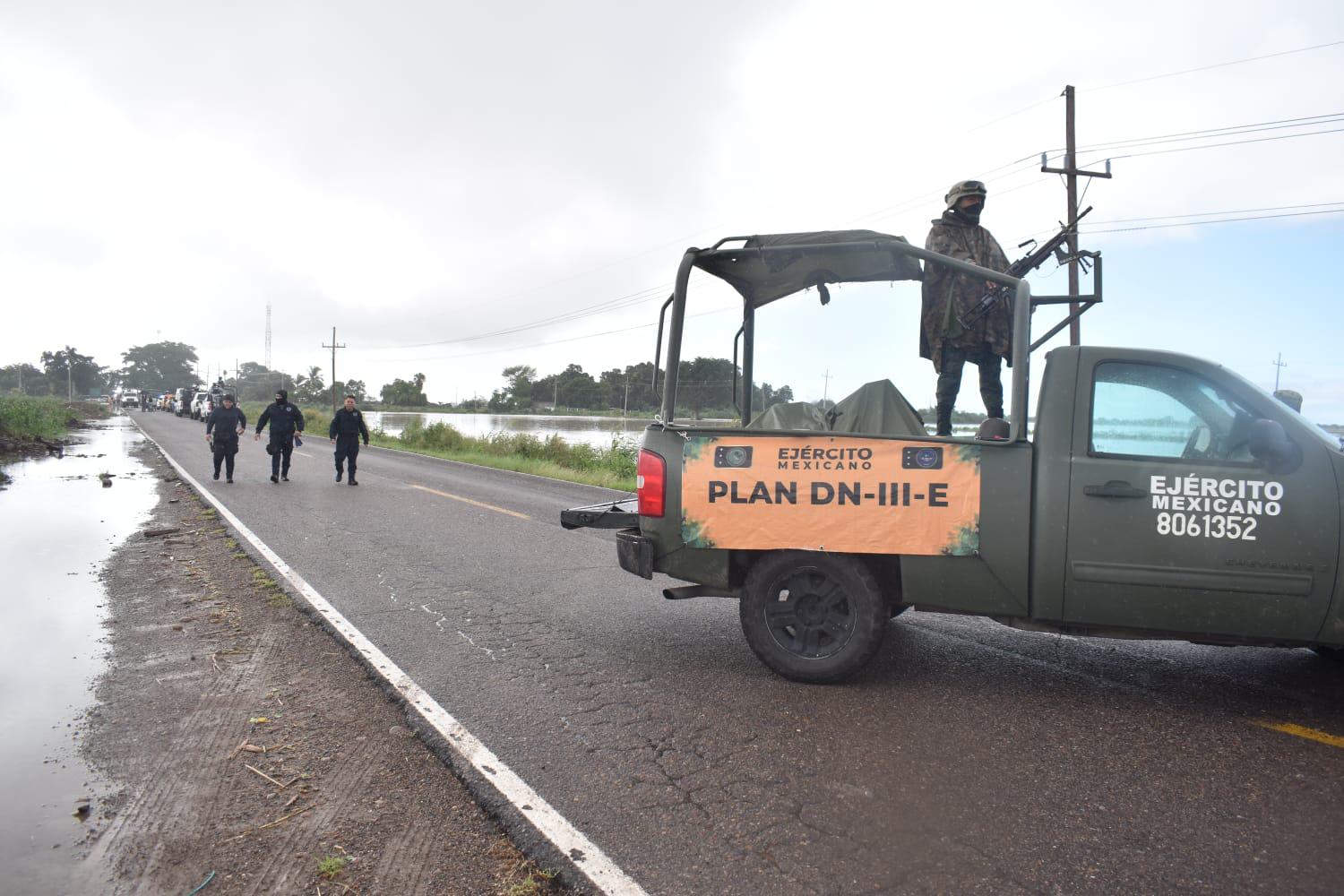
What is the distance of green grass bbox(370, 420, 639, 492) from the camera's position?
2072cm

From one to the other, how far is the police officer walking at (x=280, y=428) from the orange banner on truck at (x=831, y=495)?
43.5 feet

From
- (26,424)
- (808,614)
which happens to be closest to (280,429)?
(808,614)

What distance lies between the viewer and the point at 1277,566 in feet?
12.4

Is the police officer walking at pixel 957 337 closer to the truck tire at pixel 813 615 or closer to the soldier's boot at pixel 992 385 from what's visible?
the soldier's boot at pixel 992 385

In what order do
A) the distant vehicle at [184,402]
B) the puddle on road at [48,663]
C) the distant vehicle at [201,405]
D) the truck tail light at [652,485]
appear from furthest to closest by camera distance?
the distant vehicle at [184,402] < the distant vehicle at [201,405] < the truck tail light at [652,485] < the puddle on road at [48,663]

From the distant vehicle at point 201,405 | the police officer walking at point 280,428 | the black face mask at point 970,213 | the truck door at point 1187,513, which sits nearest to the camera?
the truck door at point 1187,513

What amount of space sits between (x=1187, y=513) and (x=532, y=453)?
23667 mm

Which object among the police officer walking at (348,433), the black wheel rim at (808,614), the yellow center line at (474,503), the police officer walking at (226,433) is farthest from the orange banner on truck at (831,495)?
the police officer walking at (226,433)

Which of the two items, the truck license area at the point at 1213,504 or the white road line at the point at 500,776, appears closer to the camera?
the white road line at the point at 500,776

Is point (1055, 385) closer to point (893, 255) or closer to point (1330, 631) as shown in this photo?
point (893, 255)

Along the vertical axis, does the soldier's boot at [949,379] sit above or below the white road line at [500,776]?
above

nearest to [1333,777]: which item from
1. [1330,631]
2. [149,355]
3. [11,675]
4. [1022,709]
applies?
[1330,631]

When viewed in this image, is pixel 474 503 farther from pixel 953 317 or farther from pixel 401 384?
pixel 401 384

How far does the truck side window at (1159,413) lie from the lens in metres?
3.99
